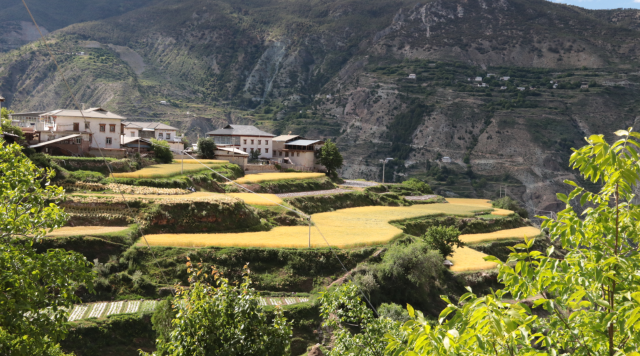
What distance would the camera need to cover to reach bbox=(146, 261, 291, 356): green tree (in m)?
9.73

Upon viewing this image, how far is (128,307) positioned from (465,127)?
461 feet

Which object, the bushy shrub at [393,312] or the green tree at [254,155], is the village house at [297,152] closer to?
the green tree at [254,155]

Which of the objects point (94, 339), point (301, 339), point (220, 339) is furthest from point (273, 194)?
point (220, 339)

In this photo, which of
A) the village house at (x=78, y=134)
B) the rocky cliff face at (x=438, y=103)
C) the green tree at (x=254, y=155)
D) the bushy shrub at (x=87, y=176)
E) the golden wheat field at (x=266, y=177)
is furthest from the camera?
the rocky cliff face at (x=438, y=103)

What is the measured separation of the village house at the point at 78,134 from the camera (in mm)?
49094

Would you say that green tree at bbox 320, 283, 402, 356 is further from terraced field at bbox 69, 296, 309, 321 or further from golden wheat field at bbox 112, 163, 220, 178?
golden wheat field at bbox 112, 163, 220, 178

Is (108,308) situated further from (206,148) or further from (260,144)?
(260,144)

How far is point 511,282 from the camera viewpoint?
5680mm

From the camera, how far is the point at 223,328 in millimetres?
10109

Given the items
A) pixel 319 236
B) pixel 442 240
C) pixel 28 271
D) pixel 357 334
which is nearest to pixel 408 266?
pixel 319 236

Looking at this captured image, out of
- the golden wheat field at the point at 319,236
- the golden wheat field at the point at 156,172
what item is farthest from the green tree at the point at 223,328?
the golden wheat field at the point at 156,172

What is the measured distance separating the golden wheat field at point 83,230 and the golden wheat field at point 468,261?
91.3ft

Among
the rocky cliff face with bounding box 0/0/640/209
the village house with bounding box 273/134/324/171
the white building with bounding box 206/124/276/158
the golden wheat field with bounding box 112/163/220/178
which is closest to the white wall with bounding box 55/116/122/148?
the golden wheat field with bounding box 112/163/220/178

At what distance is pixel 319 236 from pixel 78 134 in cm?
3340
